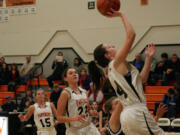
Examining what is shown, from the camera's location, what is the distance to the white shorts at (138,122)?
2965 mm

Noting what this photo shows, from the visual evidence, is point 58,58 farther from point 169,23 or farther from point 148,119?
point 148,119

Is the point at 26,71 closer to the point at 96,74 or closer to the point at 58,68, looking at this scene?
the point at 58,68

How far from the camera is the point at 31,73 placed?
39.8 feet

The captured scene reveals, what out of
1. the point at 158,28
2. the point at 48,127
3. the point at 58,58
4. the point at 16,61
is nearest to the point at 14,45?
the point at 16,61

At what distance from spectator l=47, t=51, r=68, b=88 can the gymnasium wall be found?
877mm

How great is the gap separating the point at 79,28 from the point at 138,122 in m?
9.44

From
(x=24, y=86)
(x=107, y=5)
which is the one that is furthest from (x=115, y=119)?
(x=24, y=86)

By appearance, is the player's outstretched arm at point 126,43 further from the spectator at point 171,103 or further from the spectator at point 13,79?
the spectator at point 13,79

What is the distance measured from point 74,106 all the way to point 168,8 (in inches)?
286

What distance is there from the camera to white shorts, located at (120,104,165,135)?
2.96m

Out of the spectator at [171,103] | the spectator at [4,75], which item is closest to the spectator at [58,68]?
the spectator at [4,75]

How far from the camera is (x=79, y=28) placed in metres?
12.1

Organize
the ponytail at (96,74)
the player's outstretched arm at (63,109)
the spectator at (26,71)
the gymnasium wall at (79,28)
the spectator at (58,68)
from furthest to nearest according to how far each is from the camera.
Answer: the spectator at (26,71), the spectator at (58,68), the gymnasium wall at (79,28), the player's outstretched arm at (63,109), the ponytail at (96,74)

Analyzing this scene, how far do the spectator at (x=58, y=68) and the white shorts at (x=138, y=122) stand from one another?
26.9 feet
